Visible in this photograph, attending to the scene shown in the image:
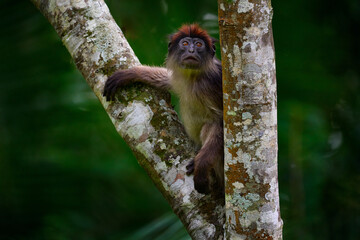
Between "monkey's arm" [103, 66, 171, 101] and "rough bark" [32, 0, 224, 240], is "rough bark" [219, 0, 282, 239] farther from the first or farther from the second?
"monkey's arm" [103, 66, 171, 101]

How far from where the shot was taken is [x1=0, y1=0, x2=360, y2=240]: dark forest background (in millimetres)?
3352

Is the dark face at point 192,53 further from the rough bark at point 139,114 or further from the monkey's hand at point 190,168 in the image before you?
the monkey's hand at point 190,168

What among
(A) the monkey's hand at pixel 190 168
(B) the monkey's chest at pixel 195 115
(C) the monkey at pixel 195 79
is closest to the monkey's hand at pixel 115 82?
(C) the monkey at pixel 195 79

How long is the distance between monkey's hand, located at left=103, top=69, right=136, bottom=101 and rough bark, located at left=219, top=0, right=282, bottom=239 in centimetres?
89

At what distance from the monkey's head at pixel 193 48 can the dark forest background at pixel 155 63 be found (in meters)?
0.29

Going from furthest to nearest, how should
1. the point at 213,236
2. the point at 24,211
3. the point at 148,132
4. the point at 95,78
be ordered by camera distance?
the point at 24,211, the point at 95,78, the point at 148,132, the point at 213,236

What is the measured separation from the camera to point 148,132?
2.75 m

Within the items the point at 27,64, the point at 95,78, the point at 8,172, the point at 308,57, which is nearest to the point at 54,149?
the point at 8,172

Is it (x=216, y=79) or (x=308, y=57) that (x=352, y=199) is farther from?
(x=216, y=79)

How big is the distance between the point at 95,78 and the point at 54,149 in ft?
3.53

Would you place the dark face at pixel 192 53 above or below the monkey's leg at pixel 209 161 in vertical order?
above

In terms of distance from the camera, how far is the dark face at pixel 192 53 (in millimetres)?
3553

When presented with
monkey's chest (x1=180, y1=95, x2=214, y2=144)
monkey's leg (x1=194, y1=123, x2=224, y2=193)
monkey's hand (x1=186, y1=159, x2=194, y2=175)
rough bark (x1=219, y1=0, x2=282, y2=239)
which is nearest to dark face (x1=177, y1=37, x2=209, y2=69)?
monkey's chest (x1=180, y1=95, x2=214, y2=144)

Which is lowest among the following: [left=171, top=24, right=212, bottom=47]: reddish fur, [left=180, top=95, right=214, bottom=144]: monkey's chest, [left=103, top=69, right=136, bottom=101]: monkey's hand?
[left=180, top=95, right=214, bottom=144]: monkey's chest
